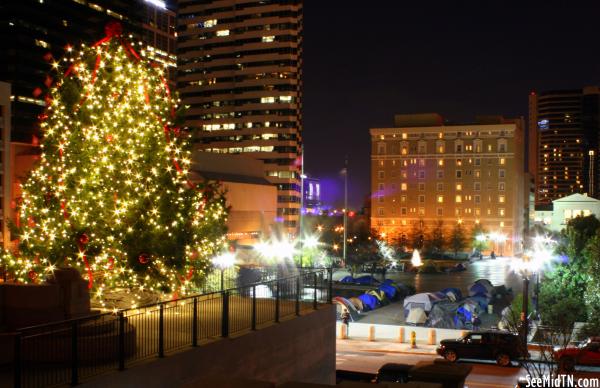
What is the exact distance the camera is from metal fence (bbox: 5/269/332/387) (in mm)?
9188

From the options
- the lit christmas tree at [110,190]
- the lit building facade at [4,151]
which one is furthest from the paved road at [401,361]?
the lit building facade at [4,151]

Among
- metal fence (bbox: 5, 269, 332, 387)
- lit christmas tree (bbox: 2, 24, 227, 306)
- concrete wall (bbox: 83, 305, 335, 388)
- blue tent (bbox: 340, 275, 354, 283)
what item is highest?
lit christmas tree (bbox: 2, 24, 227, 306)

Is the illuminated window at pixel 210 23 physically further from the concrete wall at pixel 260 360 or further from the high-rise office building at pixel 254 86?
the concrete wall at pixel 260 360

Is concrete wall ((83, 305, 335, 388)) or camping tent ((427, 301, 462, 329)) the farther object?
camping tent ((427, 301, 462, 329))

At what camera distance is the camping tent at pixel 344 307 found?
32.9 metres

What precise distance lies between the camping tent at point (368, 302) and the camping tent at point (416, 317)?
4618 millimetres

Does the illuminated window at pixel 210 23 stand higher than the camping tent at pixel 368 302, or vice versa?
the illuminated window at pixel 210 23

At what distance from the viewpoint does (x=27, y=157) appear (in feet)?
142

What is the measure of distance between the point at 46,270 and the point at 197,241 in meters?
4.35

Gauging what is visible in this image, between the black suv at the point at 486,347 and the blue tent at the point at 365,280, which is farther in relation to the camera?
the blue tent at the point at 365,280

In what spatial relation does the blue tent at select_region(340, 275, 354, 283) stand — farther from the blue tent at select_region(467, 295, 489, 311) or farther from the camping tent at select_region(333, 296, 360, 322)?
the camping tent at select_region(333, 296, 360, 322)

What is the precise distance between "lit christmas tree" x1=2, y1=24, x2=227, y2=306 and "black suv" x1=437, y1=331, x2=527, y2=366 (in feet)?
34.6

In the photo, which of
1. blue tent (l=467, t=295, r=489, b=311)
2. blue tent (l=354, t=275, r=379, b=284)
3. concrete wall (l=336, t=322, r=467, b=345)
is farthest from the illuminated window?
concrete wall (l=336, t=322, r=467, b=345)

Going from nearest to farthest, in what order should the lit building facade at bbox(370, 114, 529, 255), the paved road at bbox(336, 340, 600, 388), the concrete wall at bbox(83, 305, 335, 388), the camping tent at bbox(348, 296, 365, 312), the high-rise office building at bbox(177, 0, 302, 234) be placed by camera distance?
the concrete wall at bbox(83, 305, 335, 388) → the paved road at bbox(336, 340, 600, 388) → the camping tent at bbox(348, 296, 365, 312) → the lit building facade at bbox(370, 114, 529, 255) → the high-rise office building at bbox(177, 0, 302, 234)
